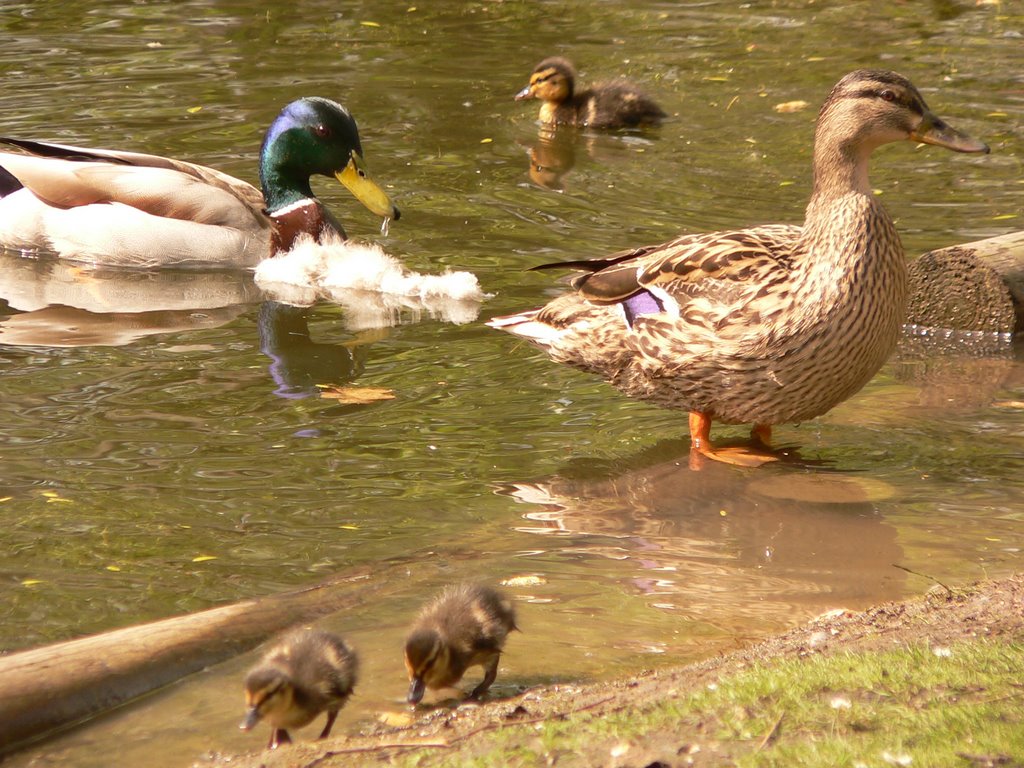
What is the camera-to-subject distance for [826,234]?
609 cm

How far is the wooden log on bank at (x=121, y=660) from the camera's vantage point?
434cm

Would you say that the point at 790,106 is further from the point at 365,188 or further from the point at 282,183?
the point at 282,183

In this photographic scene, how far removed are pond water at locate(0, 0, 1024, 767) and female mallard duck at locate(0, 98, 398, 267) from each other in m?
0.21

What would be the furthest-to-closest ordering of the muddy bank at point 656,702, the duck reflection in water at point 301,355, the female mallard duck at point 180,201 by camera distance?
the female mallard duck at point 180,201 → the duck reflection in water at point 301,355 → the muddy bank at point 656,702

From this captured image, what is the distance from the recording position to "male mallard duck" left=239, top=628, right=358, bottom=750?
4027mm

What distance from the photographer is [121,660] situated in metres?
4.57

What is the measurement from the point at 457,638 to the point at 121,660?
1054mm

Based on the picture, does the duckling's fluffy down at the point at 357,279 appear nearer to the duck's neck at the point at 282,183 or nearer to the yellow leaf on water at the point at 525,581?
the duck's neck at the point at 282,183

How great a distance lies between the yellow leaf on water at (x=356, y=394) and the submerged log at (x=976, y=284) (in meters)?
2.98

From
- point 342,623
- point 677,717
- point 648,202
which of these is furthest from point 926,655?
point 648,202

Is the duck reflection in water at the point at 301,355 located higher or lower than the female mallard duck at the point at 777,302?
lower

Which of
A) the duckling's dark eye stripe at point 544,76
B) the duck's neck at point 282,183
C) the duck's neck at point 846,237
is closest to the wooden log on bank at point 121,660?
the duck's neck at point 846,237

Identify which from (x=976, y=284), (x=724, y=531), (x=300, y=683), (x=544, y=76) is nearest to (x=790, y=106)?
(x=544, y=76)

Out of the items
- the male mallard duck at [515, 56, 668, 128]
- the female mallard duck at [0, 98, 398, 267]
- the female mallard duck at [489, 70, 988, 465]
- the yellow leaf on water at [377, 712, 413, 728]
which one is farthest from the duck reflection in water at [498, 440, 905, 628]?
the male mallard duck at [515, 56, 668, 128]
